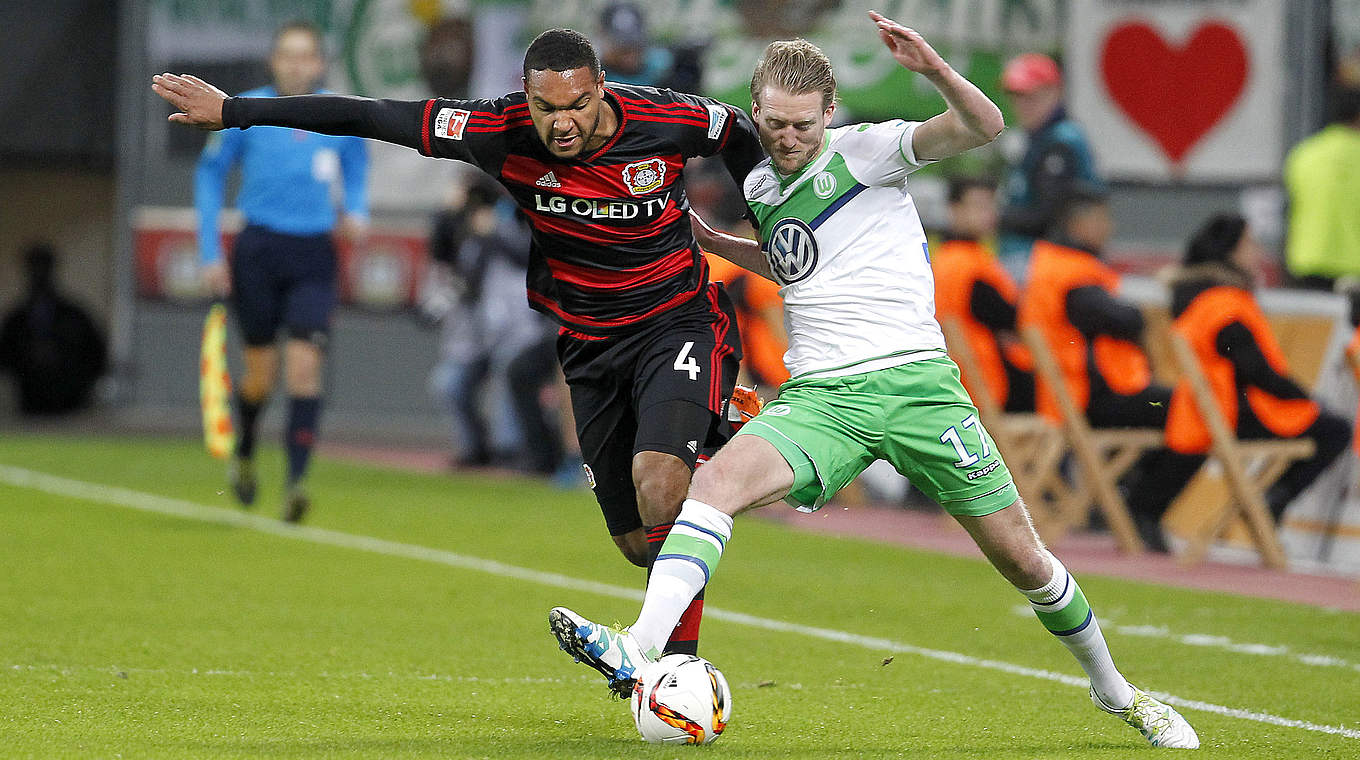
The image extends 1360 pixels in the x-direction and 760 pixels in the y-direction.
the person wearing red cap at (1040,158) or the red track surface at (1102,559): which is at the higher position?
the person wearing red cap at (1040,158)

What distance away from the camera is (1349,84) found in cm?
1338

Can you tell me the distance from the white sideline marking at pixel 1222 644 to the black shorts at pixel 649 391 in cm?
278

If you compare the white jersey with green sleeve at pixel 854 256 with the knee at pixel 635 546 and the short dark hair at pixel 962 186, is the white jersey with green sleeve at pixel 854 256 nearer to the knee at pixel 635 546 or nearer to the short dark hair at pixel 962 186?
the knee at pixel 635 546

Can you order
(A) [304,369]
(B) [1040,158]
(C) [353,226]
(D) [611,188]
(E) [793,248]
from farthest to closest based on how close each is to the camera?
(B) [1040,158] → (C) [353,226] → (A) [304,369] → (D) [611,188] → (E) [793,248]

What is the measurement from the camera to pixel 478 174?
16297mm

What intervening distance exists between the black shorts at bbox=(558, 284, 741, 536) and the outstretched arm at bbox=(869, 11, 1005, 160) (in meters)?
1.02

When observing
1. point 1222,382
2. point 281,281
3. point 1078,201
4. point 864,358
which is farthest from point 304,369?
point 864,358

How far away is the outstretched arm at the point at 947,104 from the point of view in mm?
5059

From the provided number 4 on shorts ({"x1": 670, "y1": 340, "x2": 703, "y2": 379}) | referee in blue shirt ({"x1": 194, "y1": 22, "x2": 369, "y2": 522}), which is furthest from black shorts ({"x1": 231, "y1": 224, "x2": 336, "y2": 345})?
number 4 on shorts ({"x1": 670, "y1": 340, "x2": 703, "y2": 379})

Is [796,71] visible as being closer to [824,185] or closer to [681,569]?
[824,185]

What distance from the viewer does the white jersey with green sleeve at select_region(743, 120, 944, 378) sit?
5410 mm

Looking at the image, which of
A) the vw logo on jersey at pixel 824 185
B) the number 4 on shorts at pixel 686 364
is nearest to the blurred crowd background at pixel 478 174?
the number 4 on shorts at pixel 686 364

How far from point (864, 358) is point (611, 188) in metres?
1.00

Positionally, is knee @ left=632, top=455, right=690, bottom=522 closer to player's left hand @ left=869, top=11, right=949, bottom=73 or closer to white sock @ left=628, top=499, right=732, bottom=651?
white sock @ left=628, top=499, right=732, bottom=651
